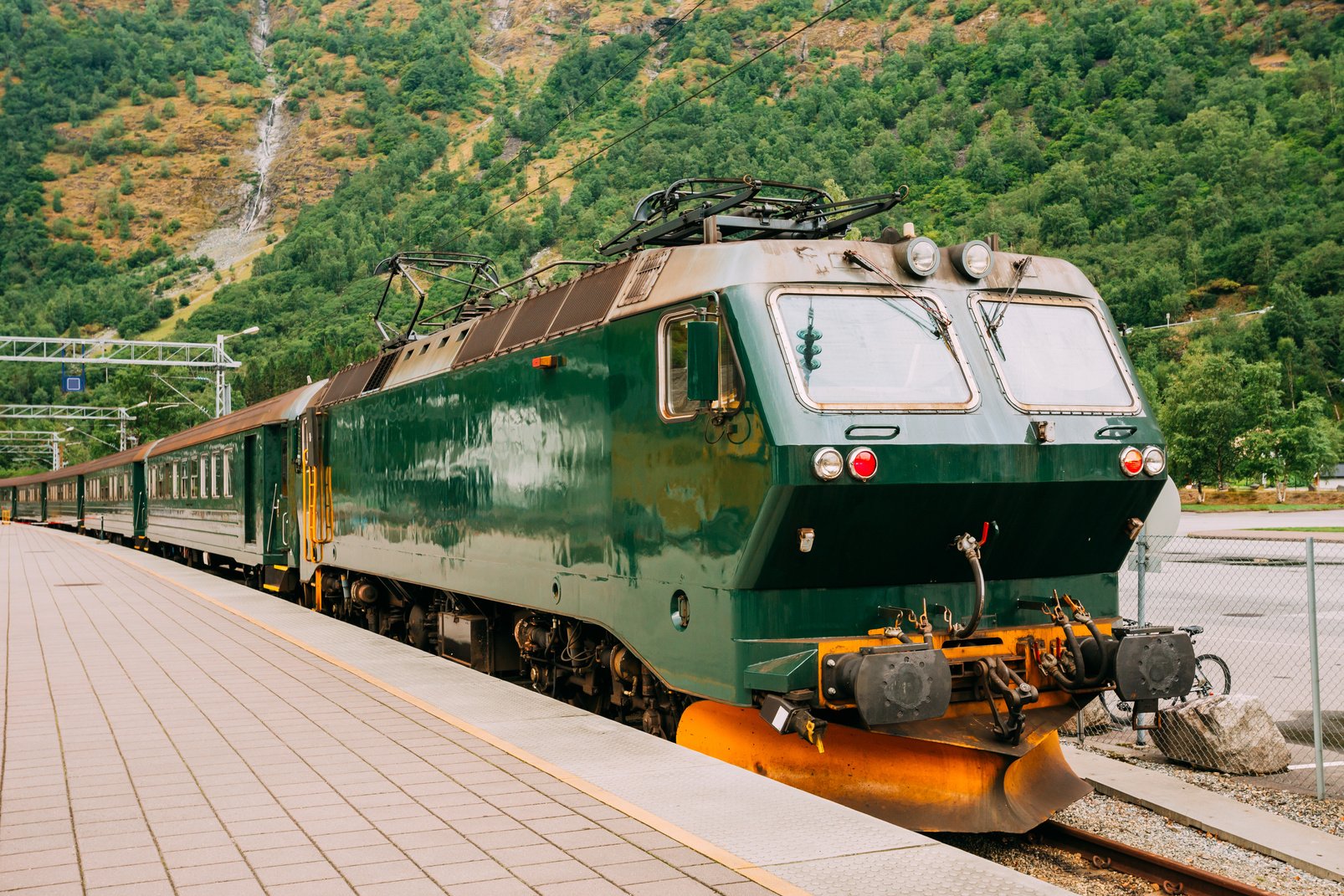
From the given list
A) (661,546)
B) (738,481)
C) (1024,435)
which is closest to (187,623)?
(661,546)

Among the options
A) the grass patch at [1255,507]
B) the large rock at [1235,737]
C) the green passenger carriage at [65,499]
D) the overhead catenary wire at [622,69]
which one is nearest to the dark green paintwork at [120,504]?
the green passenger carriage at [65,499]

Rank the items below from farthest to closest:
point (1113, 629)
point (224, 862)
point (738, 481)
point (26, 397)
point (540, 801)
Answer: point (26, 397), point (1113, 629), point (738, 481), point (540, 801), point (224, 862)

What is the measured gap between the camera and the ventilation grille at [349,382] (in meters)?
13.8

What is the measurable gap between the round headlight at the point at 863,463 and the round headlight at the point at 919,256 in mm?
1308

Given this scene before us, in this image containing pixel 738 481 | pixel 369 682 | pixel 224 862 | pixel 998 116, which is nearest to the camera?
pixel 224 862

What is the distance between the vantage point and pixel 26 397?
110812 millimetres

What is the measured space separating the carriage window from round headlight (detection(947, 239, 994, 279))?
0.18 meters

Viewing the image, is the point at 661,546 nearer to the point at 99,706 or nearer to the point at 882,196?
the point at 882,196

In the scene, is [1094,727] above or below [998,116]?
below

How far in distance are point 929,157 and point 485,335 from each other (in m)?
103

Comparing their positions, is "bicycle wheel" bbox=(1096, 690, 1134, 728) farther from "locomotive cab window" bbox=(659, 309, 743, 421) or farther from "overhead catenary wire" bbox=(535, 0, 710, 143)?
"overhead catenary wire" bbox=(535, 0, 710, 143)

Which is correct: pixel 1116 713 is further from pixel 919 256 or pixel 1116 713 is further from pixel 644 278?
pixel 644 278

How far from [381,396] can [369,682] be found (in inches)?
165

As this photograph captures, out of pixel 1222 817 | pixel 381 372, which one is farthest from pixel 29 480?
pixel 1222 817
